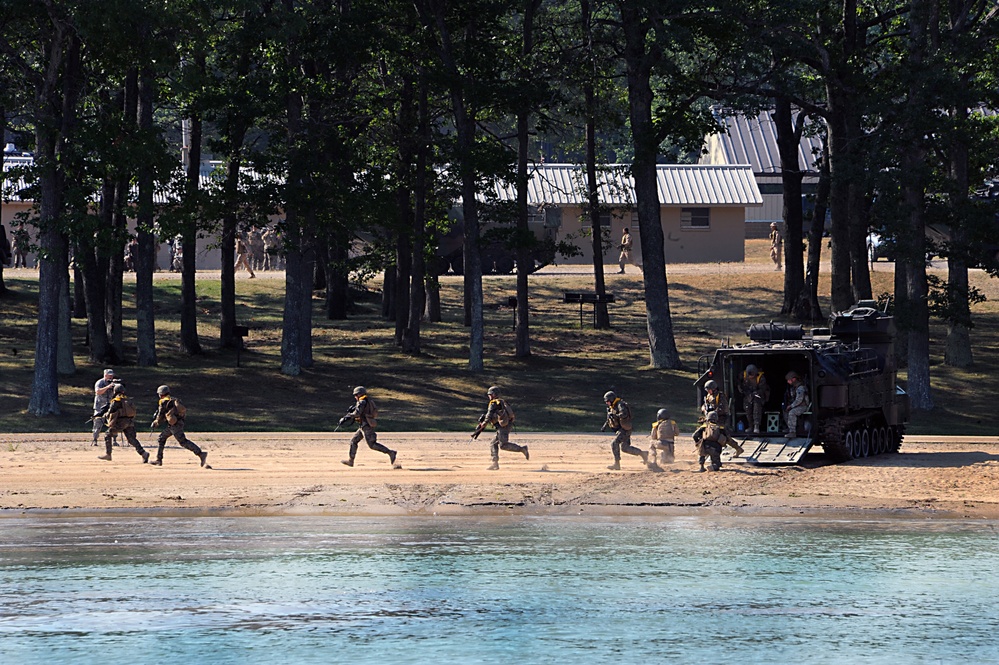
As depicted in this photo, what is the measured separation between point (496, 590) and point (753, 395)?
10065mm

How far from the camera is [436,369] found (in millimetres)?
41375

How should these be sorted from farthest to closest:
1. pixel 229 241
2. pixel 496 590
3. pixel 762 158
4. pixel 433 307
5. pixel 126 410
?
pixel 762 158
pixel 433 307
pixel 229 241
pixel 126 410
pixel 496 590

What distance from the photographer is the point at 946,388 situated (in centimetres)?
3978

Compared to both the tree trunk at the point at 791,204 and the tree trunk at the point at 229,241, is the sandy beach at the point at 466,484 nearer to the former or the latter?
the tree trunk at the point at 229,241

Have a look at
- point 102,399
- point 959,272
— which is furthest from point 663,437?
point 959,272

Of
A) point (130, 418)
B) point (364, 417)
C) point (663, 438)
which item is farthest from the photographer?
point (130, 418)

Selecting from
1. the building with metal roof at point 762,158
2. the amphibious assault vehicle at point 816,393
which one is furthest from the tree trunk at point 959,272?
the building with metal roof at point 762,158

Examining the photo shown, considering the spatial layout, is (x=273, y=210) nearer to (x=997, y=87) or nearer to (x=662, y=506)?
(x=662, y=506)

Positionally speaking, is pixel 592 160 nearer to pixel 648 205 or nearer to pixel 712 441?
pixel 648 205

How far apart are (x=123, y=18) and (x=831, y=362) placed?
17.2 m

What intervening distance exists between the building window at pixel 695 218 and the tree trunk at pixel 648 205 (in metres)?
29.9

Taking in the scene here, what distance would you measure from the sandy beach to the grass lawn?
440 centimetres

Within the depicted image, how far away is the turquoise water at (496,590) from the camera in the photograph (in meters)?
16.9

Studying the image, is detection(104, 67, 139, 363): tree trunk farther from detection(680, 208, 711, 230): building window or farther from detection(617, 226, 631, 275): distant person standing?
detection(680, 208, 711, 230): building window
